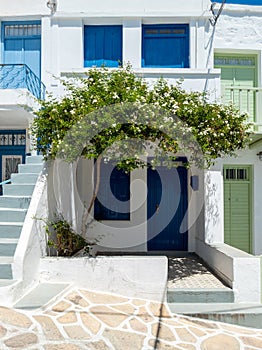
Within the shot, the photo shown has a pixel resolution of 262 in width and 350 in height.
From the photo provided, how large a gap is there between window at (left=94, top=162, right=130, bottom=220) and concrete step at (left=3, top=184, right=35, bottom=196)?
3698mm

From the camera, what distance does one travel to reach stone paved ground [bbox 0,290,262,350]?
17.0 feet

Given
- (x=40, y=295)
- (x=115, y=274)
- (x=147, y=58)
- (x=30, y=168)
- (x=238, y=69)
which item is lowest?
(x=40, y=295)

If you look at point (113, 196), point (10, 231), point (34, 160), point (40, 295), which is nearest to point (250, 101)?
point (113, 196)

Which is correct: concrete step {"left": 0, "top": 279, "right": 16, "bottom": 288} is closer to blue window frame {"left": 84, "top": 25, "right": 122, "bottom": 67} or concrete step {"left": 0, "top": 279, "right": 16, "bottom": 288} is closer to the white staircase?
the white staircase

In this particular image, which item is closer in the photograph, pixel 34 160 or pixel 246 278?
pixel 246 278

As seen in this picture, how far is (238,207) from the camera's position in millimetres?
11430

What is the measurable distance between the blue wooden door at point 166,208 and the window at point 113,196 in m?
0.74

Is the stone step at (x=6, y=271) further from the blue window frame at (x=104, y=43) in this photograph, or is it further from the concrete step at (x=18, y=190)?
the blue window frame at (x=104, y=43)

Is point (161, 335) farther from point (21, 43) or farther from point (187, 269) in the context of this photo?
point (21, 43)

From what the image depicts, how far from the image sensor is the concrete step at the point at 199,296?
712 cm

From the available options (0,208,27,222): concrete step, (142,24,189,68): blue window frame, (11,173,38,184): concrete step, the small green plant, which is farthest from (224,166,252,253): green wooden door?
(0,208,27,222): concrete step

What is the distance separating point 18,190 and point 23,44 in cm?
561

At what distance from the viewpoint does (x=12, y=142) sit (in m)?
11.8

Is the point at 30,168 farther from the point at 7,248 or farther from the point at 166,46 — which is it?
the point at 166,46
